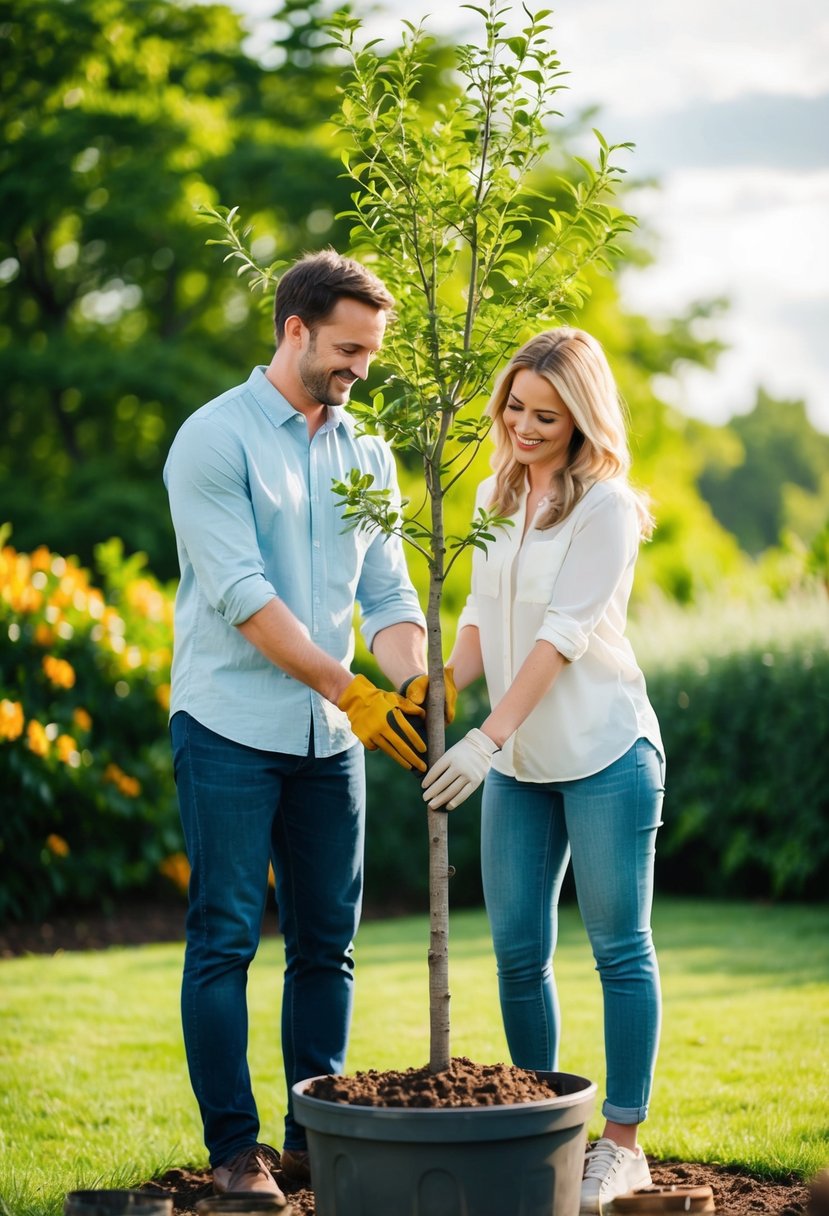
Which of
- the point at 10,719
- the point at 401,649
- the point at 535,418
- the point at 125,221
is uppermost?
the point at 125,221

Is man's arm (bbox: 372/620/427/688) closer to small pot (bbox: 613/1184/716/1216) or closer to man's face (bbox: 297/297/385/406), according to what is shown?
man's face (bbox: 297/297/385/406)

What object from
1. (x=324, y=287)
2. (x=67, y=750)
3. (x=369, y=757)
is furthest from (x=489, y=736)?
(x=369, y=757)

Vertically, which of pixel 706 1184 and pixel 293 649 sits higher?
pixel 293 649

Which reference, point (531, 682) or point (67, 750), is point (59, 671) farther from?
point (531, 682)

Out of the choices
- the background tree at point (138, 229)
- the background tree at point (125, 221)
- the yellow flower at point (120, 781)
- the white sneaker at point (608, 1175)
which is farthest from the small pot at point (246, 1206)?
the background tree at point (125, 221)

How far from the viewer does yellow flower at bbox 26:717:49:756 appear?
650cm

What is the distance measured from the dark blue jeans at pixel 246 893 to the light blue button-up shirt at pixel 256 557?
0.26 feet

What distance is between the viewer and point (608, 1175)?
9.53 feet

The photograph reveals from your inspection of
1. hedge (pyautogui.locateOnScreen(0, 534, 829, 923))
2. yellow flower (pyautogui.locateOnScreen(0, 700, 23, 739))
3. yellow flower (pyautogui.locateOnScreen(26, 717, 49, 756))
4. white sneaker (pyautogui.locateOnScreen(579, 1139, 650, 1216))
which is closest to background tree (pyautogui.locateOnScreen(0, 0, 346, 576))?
hedge (pyautogui.locateOnScreen(0, 534, 829, 923))

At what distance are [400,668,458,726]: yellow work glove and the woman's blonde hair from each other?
0.42 metres

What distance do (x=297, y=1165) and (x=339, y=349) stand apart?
1921 millimetres

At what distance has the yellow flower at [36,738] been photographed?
6.50m

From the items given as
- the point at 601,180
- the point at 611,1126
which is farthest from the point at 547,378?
the point at 611,1126

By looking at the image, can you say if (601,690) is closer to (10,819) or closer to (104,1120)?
(104,1120)
